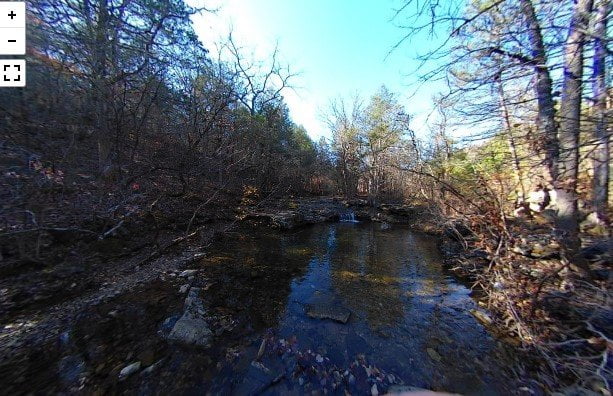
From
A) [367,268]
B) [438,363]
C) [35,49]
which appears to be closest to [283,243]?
[367,268]

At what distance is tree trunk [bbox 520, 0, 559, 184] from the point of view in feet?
10.8

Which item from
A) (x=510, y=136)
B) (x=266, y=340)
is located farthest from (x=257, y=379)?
(x=510, y=136)

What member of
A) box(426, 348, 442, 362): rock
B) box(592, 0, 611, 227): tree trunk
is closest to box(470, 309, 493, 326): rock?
box(426, 348, 442, 362): rock

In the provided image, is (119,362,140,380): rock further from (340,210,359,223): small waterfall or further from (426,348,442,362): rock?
(340,210,359,223): small waterfall

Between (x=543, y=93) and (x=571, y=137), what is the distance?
841mm

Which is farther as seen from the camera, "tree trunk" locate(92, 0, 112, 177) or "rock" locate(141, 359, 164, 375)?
"tree trunk" locate(92, 0, 112, 177)

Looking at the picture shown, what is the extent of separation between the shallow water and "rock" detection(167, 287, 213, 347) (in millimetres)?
388

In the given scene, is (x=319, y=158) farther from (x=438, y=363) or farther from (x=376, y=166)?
(x=438, y=363)

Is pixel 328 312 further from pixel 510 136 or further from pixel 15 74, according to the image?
pixel 15 74

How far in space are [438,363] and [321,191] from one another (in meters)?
27.2

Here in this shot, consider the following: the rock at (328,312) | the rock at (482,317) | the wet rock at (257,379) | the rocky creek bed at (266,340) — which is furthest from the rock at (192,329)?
the rock at (482,317)

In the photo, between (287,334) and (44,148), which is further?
(44,148)

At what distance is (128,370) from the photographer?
2674 millimetres

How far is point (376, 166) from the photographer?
2236 centimetres
